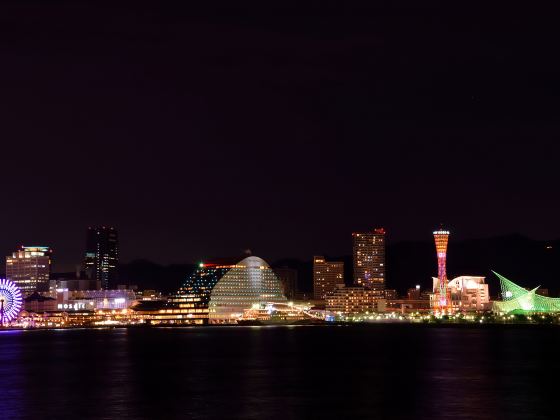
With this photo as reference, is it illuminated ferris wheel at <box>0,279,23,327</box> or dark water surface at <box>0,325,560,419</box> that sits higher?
illuminated ferris wheel at <box>0,279,23,327</box>

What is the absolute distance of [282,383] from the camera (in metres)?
62.5

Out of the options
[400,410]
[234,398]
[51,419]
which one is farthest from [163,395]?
[400,410]

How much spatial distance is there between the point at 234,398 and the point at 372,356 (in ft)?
125

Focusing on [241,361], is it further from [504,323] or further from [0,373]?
[504,323]

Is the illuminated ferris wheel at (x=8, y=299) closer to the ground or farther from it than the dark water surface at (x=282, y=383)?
farther from it

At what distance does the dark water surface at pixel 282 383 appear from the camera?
4853cm

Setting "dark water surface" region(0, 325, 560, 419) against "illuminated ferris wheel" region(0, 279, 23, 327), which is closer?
"dark water surface" region(0, 325, 560, 419)

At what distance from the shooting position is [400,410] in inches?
1914

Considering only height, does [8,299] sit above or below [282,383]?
above

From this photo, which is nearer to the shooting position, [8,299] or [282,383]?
[282,383]

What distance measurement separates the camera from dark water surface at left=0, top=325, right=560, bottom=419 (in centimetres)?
4853

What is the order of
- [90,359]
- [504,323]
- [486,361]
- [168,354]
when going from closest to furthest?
[486,361] → [90,359] → [168,354] → [504,323]

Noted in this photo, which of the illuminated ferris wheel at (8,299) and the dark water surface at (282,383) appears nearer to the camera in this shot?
the dark water surface at (282,383)

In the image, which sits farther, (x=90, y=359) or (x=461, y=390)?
(x=90, y=359)
